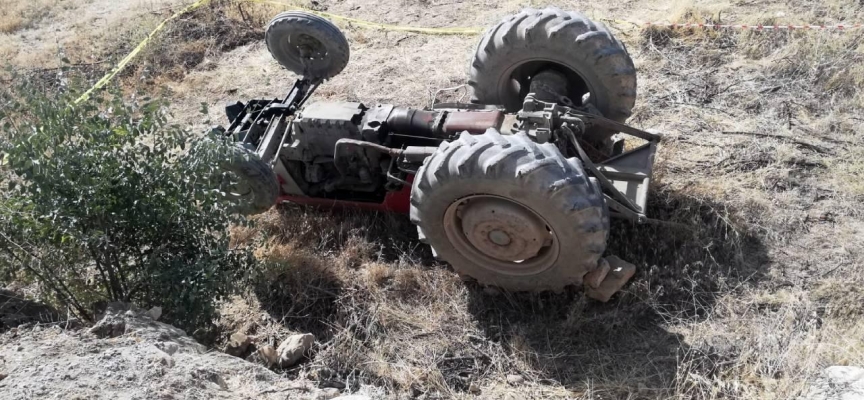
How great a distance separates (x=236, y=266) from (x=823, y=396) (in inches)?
141

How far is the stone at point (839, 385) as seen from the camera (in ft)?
11.9

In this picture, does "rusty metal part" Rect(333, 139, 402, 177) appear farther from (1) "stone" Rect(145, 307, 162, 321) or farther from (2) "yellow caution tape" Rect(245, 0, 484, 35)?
(2) "yellow caution tape" Rect(245, 0, 484, 35)

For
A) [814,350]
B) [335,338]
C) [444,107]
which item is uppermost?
[444,107]

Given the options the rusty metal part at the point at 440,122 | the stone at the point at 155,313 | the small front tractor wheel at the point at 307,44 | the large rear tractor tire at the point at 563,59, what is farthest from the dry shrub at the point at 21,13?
the stone at the point at 155,313

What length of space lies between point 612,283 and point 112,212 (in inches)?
125

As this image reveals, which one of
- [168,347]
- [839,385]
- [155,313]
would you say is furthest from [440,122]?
[839,385]

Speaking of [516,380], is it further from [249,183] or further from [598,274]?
[249,183]

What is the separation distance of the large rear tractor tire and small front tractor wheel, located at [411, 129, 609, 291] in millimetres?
1304

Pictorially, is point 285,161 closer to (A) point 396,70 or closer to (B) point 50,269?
(B) point 50,269

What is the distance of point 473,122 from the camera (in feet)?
17.2

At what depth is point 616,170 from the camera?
17.1 ft

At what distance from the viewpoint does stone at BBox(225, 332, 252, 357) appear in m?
4.66

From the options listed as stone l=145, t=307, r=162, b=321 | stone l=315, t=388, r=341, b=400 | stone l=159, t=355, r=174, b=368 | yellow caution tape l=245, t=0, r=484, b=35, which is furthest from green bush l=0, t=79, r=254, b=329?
yellow caution tape l=245, t=0, r=484, b=35

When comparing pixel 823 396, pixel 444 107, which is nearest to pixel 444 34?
pixel 444 107
